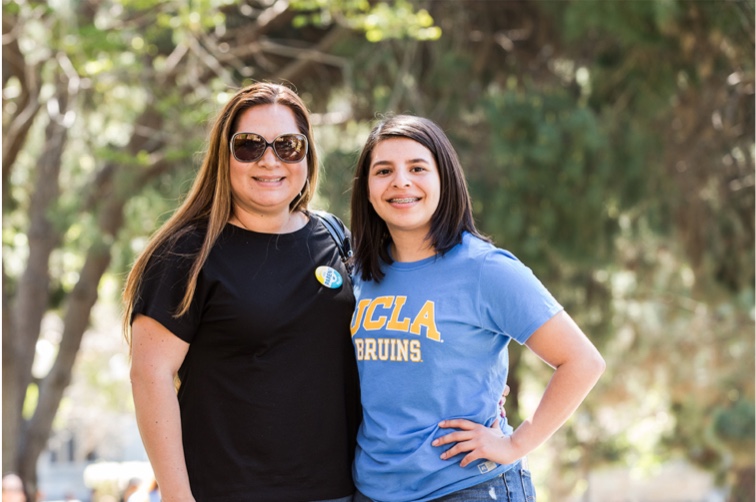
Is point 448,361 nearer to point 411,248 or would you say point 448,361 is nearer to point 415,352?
point 415,352

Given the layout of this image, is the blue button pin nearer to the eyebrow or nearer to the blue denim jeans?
the eyebrow

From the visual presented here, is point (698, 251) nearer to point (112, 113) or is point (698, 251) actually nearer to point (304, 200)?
point (112, 113)

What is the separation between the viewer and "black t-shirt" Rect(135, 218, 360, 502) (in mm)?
2773


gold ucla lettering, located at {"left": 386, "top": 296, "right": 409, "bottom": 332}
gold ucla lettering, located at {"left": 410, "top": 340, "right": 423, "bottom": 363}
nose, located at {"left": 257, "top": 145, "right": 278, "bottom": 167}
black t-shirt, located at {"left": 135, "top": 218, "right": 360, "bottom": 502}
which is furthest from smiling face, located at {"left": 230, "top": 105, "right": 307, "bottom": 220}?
gold ucla lettering, located at {"left": 410, "top": 340, "right": 423, "bottom": 363}

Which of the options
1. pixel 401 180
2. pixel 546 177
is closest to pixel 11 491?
pixel 546 177

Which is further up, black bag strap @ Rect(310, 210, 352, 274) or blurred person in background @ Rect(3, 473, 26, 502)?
black bag strap @ Rect(310, 210, 352, 274)

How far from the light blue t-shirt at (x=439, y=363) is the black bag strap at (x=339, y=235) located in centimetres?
35

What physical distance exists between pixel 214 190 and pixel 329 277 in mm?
430

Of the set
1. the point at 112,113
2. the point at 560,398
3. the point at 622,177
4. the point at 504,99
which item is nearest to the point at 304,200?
the point at 560,398

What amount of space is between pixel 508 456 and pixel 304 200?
1034mm

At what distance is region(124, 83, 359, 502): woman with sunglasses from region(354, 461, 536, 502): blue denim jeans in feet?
0.86

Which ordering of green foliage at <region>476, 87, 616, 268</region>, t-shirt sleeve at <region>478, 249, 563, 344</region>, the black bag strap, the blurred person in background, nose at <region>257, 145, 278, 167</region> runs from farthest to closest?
the blurred person in background
green foliage at <region>476, 87, 616, 268</region>
the black bag strap
nose at <region>257, 145, 278, 167</region>
t-shirt sleeve at <region>478, 249, 563, 344</region>

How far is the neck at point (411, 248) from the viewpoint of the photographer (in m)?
2.91

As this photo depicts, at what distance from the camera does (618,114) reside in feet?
26.6
